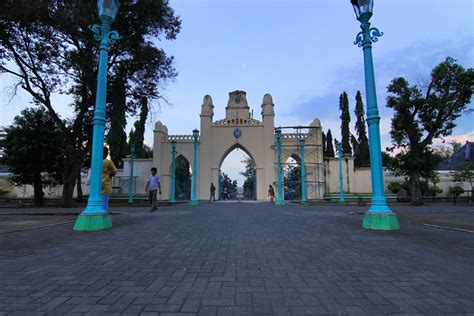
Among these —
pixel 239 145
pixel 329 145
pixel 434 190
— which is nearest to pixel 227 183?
pixel 329 145

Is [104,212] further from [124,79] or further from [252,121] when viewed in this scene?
Answer: [252,121]

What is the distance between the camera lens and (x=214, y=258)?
13.2 ft

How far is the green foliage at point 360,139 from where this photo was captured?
39969 millimetres

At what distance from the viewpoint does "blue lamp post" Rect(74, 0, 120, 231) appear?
667 cm

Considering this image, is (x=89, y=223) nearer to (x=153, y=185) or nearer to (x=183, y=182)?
(x=153, y=185)

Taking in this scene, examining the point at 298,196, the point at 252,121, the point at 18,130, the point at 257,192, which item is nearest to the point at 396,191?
the point at 298,196

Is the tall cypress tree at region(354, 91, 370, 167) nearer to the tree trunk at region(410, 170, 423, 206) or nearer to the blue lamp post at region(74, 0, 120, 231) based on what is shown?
the tree trunk at region(410, 170, 423, 206)

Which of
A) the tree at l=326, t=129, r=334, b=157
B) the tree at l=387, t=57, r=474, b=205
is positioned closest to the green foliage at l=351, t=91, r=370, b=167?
the tree at l=326, t=129, r=334, b=157

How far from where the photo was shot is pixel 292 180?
1355 inches

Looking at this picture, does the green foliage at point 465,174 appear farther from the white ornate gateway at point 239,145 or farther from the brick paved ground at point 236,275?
the brick paved ground at point 236,275

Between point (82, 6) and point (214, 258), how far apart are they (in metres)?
13.8

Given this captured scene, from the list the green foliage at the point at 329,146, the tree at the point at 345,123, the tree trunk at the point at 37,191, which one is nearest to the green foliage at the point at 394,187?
the tree at the point at 345,123

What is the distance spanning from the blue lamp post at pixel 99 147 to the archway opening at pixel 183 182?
25.6 meters

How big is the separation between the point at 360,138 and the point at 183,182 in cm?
2356
